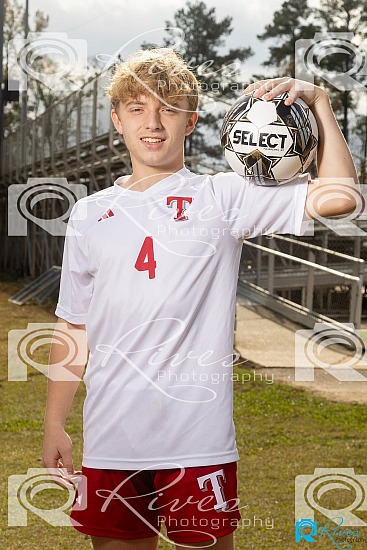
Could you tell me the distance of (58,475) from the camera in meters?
2.31

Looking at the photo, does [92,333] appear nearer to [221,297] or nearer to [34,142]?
[221,297]

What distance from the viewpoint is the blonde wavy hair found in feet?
7.22

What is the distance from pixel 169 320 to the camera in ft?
6.97

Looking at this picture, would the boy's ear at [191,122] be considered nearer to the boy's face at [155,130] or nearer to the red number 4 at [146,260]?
the boy's face at [155,130]

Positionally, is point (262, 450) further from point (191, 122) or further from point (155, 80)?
point (155, 80)

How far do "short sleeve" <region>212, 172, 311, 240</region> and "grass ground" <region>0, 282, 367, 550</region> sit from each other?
2505 mm

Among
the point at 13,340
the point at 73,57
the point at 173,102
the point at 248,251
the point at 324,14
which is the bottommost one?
the point at 13,340

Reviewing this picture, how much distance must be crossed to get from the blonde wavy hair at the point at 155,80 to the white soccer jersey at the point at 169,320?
251 millimetres

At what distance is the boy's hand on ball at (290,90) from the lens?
2.03 meters

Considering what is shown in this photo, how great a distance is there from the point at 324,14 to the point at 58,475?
73.4 ft

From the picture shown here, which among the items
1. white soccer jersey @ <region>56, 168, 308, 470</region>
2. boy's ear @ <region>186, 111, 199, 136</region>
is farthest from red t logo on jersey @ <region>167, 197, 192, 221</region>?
boy's ear @ <region>186, 111, 199, 136</region>

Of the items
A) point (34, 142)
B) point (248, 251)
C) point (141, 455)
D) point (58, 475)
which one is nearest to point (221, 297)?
point (141, 455)

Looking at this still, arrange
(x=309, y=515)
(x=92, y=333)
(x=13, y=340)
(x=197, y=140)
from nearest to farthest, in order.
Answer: (x=92, y=333)
(x=309, y=515)
(x=13, y=340)
(x=197, y=140)

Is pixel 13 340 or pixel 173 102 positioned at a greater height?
pixel 173 102
